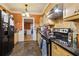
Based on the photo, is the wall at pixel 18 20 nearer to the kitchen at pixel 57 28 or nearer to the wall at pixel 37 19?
the kitchen at pixel 57 28

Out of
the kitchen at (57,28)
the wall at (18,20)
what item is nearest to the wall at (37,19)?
the kitchen at (57,28)

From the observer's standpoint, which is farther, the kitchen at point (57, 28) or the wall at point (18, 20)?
the wall at point (18, 20)

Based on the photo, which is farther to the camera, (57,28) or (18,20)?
(57,28)

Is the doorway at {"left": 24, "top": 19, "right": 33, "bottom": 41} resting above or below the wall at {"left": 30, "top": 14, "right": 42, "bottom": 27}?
below

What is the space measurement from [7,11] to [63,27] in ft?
2.68

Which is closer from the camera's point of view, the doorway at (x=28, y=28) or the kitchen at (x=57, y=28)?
the kitchen at (x=57, y=28)

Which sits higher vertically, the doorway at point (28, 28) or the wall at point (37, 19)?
the wall at point (37, 19)

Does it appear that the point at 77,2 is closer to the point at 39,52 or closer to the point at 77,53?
the point at 77,53

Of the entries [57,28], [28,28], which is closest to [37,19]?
[28,28]

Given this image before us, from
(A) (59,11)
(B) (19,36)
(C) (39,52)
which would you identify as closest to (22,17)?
(B) (19,36)

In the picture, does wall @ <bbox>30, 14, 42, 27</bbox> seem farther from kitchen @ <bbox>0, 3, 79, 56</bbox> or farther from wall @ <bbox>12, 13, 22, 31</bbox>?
wall @ <bbox>12, 13, 22, 31</bbox>

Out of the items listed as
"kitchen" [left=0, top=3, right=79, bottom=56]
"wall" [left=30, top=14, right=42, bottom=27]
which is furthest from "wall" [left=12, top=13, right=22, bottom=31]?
"wall" [left=30, top=14, right=42, bottom=27]

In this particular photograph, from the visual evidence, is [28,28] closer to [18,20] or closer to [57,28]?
[18,20]

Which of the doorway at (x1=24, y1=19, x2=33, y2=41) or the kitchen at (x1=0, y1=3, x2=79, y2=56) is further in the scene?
the doorway at (x1=24, y1=19, x2=33, y2=41)
